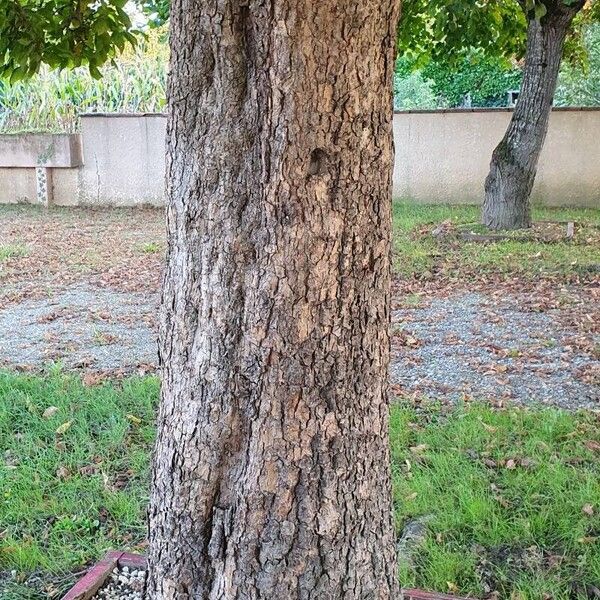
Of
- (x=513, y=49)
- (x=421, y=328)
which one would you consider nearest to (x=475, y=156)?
(x=513, y=49)

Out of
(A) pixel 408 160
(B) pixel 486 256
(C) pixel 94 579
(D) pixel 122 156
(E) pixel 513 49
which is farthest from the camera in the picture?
(D) pixel 122 156

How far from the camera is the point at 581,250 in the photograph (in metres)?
8.04

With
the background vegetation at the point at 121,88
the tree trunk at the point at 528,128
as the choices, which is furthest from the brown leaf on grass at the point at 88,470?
the background vegetation at the point at 121,88

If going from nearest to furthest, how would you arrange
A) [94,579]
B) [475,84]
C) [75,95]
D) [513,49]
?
[94,579]
[513,49]
[75,95]
[475,84]

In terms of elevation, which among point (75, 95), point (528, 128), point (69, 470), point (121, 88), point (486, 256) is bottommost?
point (69, 470)

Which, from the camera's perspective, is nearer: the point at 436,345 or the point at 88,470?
the point at 88,470

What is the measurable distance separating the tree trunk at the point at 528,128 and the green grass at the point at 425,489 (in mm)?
5888

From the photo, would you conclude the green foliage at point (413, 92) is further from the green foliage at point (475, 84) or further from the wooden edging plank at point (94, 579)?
the wooden edging plank at point (94, 579)

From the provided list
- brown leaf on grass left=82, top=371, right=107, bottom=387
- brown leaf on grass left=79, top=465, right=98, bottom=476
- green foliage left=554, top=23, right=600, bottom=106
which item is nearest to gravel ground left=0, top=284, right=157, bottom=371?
brown leaf on grass left=82, top=371, right=107, bottom=387

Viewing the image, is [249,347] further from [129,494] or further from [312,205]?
[129,494]

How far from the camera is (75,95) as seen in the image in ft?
44.4

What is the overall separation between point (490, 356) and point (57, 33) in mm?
3161

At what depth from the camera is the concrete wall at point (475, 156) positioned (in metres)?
12.0

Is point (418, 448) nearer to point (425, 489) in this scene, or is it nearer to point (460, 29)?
point (425, 489)
